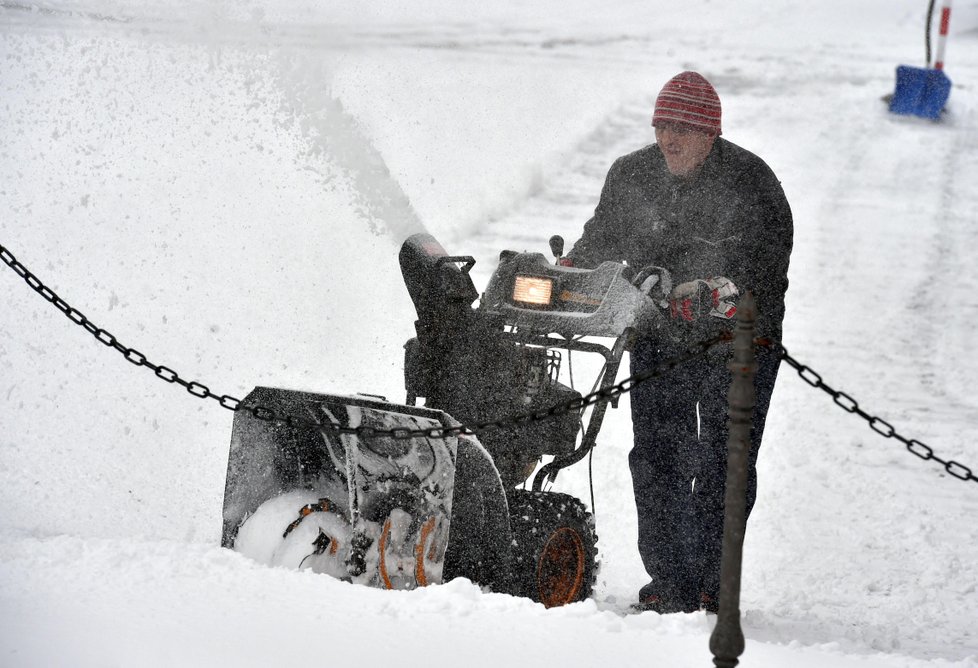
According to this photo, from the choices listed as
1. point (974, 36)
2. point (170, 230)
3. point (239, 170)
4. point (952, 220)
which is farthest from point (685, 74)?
point (974, 36)

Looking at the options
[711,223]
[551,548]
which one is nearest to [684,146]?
[711,223]

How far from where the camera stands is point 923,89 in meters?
13.2

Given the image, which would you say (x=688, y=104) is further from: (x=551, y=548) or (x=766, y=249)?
(x=551, y=548)

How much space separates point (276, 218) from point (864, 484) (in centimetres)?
499

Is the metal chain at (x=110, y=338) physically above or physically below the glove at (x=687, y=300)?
below

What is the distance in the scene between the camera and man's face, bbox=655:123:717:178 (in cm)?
473

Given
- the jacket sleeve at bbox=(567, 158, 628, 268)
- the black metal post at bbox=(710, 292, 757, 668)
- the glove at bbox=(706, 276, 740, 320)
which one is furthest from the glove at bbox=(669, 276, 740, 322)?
the black metal post at bbox=(710, 292, 757, 668)

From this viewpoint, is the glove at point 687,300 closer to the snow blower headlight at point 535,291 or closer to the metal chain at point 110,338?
the snow blower headlight at point 535,291

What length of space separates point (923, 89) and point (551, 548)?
34.3 feet

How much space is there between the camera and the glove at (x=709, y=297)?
14.3 feet

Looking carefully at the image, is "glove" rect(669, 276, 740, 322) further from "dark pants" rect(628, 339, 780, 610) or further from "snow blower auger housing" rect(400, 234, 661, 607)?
"dark pants" rect(628, 339, 780, 610)

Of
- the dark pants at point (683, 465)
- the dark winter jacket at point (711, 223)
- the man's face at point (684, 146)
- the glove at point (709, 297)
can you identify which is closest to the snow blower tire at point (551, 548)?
the dark pants at point (683, 465)

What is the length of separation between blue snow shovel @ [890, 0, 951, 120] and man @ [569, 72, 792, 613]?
363 inches

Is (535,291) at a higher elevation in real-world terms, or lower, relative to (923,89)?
lower
